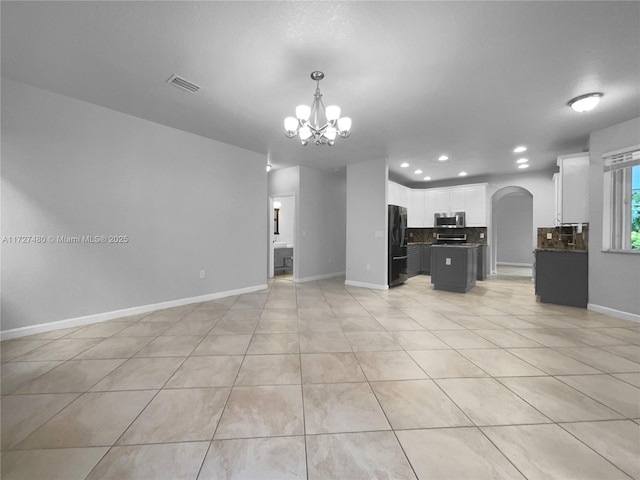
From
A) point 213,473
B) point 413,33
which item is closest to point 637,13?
point 413,33

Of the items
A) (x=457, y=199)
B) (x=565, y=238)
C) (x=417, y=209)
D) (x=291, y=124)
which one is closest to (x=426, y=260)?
(x=417, y=209)

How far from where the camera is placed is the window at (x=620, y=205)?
3.67m

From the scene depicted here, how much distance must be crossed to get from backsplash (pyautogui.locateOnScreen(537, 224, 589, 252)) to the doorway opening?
5045mm

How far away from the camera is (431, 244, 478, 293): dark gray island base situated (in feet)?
17.0

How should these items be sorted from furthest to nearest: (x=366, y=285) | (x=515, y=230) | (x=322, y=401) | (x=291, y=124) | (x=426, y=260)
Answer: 1. (x=515, y=230)
2. (x=426, y=260)
3. (x=366, y=285)
4. (x=291, y=124)
5. (x=322, y=401)

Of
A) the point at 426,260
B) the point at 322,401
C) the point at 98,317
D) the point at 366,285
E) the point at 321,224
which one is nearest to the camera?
the point at 322,401

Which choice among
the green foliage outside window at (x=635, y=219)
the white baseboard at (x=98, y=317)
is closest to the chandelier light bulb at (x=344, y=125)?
the white baseboard at (x=98, y=317)

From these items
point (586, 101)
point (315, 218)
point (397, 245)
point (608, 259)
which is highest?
point (586, 101)

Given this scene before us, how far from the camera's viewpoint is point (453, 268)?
528 cm

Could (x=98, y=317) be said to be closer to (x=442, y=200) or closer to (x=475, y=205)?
(x=442, y=200)

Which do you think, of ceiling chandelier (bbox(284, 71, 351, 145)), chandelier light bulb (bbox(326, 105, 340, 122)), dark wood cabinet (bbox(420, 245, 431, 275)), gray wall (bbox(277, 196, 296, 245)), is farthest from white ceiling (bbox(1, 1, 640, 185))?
gray wall (bbox(277, 196, 296, 245))

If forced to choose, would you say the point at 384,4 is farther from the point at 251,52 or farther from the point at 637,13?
the point at 637,13

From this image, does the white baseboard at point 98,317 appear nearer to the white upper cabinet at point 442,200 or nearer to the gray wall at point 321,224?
the gray wall at point 321,224

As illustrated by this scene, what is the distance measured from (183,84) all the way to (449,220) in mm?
6935
